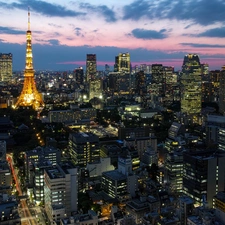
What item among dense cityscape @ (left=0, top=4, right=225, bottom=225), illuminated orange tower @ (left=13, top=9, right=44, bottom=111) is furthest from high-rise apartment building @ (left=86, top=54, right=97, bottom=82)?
dense cityscape @ (left=0, top=4, right=225, bottom=225)

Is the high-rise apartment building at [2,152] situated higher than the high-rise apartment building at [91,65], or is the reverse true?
the high-rise apartment building at [91,65]

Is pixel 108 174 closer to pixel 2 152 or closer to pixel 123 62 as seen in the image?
pixel 2 152

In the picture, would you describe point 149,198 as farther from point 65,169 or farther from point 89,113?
point 89,113

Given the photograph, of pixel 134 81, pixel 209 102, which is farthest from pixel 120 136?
pixel 134 81

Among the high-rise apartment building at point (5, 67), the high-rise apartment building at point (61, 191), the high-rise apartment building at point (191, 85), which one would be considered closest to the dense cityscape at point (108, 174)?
the high-rise apartment building at point (61, 191)

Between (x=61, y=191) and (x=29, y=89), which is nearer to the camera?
(x=61, y=191)

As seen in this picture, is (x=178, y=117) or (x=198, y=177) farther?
(x=178, y=117)

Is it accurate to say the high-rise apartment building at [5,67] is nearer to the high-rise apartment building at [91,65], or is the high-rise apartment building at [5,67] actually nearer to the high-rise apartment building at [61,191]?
the high-rise apartment building at [91,65]

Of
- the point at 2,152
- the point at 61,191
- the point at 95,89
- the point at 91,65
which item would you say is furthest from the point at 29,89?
the point at 91,65
